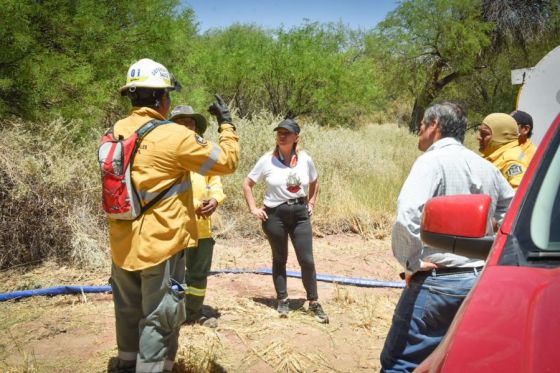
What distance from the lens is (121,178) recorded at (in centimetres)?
288

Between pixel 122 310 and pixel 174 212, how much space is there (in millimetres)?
728

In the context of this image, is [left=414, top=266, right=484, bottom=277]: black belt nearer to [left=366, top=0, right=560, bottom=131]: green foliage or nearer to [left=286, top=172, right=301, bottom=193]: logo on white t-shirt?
[left=286, top=172, right=301, bottom=193]: logo on white t-shirt

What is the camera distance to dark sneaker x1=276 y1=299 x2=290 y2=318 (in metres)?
5.04

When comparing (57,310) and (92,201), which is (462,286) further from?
(92,201)

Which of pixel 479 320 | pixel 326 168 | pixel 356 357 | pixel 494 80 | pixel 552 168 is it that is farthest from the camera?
pixel 494 80

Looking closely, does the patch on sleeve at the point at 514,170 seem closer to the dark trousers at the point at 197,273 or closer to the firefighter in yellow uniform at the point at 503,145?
the firefighter in yellow uniform at the point at 503,145

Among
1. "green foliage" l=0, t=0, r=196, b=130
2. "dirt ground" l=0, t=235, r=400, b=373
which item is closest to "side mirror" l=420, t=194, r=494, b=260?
"dirt ground" l=0, t=235, r=400, b=373

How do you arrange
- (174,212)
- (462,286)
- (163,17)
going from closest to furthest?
(462,286) < (174,212) < (163,17)

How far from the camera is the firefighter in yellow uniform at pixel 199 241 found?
4543 mm

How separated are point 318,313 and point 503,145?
7.72 feet

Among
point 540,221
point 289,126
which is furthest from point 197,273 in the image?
point 540,221

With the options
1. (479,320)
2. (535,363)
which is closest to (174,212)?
(479,320)

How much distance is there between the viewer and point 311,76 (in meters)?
15.8

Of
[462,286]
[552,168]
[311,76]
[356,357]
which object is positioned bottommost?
[356,357]
